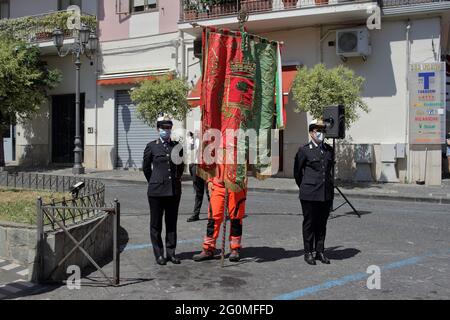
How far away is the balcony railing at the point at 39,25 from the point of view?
77.2ft

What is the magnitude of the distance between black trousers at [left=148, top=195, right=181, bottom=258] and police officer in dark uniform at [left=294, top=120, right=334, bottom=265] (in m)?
1.68

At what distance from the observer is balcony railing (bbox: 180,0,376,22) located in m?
18.7

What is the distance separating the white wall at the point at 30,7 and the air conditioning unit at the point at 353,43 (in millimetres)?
13807

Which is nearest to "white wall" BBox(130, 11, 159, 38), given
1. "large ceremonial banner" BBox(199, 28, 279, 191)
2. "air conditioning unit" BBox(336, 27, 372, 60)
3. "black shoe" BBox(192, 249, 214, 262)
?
"air conditioning unit" BBox(336, 27, 372, 60)

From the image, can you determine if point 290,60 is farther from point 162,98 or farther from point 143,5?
point 143,5

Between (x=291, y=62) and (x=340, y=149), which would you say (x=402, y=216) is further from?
(x=291, y=62)

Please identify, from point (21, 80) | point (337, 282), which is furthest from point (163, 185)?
point (21, 80)

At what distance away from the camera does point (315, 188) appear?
6875 mm

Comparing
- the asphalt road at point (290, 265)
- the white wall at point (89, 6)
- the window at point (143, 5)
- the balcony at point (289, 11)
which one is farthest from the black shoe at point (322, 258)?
the white wall at point (89, 6)

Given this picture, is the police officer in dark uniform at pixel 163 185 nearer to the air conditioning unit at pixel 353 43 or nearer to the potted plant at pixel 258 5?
the air conditioning unit at pixel 353 43

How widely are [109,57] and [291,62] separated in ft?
28.6

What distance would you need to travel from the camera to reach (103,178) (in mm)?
19719

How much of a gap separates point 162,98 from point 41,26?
→ 922 cm
